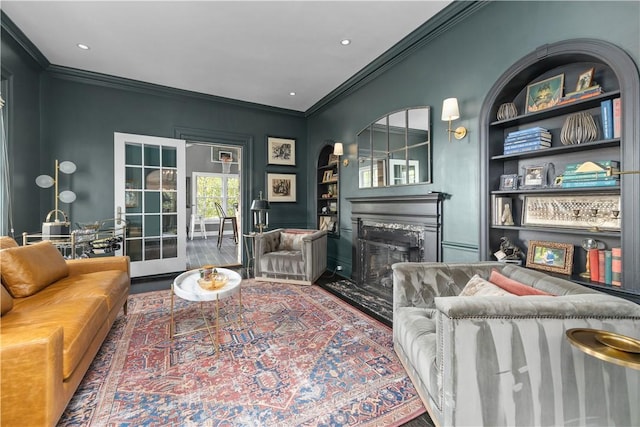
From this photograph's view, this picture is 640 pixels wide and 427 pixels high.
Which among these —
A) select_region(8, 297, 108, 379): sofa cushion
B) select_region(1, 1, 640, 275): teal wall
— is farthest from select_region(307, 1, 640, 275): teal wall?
select_region(8, 297, 108, 379): sofa cushion

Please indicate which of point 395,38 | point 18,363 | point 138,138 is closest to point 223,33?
point 395,38

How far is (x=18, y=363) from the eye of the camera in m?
1.24

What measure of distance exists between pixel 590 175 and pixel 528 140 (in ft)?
1.62

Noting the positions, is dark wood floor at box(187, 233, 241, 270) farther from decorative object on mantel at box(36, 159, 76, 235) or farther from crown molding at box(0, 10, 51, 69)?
crown molding at box(0, 10, 51, 69)

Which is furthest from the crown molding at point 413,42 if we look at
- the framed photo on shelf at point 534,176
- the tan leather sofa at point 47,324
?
the tan leather sofa at point 47,324

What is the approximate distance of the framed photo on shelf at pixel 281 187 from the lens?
535 centimetres

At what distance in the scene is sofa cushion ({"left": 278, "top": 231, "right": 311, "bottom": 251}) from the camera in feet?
14.4

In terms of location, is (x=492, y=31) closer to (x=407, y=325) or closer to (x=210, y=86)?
(x=407, y=325)

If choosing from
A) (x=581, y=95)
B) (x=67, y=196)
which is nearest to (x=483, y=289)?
(x=581, y=95)

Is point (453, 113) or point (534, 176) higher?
point (453, 113)

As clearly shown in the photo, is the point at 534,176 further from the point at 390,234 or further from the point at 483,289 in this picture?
the point at 390,234

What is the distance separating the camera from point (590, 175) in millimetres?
1869

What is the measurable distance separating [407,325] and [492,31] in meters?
2.54

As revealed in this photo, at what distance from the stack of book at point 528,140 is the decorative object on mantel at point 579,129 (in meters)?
0.11
